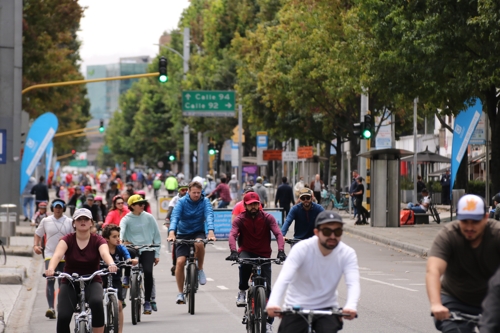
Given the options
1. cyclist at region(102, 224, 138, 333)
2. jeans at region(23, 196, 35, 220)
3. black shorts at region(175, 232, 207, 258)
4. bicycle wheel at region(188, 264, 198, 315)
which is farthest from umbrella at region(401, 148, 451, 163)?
cyclist at region(102, 224, 138, 333)

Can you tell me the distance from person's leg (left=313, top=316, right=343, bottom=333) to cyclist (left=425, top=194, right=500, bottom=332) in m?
0.77

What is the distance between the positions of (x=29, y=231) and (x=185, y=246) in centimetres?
1970

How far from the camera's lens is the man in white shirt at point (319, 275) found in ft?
25.1

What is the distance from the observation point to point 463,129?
1221 inches

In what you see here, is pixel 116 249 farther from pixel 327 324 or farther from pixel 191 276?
pixel 327 324

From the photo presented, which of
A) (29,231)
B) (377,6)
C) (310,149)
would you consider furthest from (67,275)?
(310,149)

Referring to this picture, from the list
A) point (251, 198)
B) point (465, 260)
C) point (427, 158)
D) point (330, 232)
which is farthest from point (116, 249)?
point (427, 158)

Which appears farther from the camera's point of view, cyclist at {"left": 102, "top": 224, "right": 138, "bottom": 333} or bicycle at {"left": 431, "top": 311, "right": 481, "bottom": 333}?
cyclist at {"left": 102, "top": 224, "right": 138, "bottom": 333}

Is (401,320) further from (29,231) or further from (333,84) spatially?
(333,84)

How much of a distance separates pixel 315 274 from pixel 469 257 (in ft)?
3.55

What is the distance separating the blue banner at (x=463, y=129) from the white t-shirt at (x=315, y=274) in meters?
23.1

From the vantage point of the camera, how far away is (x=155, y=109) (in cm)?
11125

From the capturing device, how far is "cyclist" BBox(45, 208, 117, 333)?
10516 mm

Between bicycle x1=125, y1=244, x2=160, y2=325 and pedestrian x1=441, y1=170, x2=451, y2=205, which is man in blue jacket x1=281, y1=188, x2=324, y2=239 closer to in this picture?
bicycle x1=125, y1=244, x2=160, y2=325
